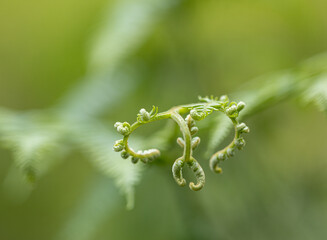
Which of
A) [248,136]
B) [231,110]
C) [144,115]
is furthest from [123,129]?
[248,136]

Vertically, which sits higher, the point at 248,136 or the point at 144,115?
the point at 248,136

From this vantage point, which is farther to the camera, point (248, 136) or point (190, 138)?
point (248, 136)

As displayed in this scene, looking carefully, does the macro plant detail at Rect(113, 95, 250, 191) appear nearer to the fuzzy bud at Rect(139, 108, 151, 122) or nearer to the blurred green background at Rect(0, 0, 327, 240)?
the fuzzy bud at Rect(139, 108, 151, 122)

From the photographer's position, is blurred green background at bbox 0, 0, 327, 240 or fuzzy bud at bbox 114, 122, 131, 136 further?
blurred green background at bbox 0, 0, 327, 240

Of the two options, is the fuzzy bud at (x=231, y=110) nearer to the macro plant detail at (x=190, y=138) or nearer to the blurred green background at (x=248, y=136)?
the macro plant detail at (x=190, y=138)

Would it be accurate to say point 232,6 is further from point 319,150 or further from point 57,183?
point 57,183

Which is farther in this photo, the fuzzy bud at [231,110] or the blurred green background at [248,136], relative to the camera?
the blurred green background at [248,136]

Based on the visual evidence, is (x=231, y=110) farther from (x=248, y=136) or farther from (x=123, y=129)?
(x=248, y=136)

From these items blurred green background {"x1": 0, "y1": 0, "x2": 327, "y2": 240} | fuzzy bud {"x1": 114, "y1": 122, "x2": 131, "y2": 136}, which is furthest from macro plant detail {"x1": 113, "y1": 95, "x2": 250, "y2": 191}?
blurred green background {"x1": 0, "y1": 0, "x2": 327, "y2": 240}

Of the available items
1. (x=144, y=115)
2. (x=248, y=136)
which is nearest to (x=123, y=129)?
(x=144, y=115)

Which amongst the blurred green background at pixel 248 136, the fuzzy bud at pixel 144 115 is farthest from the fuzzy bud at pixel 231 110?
the blurred green background at pixel 248 136

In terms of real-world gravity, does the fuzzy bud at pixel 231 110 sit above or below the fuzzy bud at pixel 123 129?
below
